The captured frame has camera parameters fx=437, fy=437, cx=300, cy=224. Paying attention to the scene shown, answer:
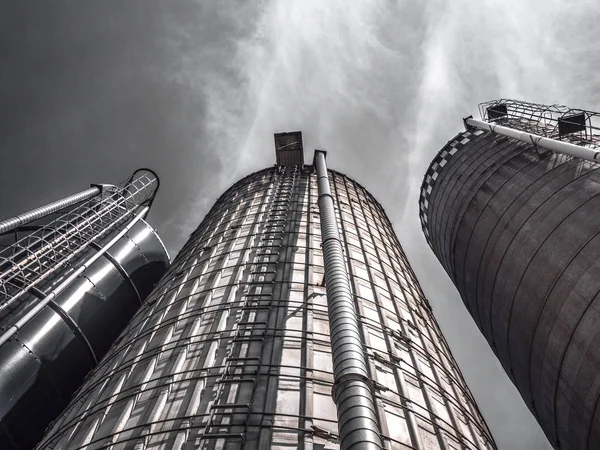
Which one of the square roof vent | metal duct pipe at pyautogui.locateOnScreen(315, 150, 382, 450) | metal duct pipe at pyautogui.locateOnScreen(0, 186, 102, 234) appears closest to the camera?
metal duct pipe at pyautogui.locateOnScreen(315, 150, 382, 450)

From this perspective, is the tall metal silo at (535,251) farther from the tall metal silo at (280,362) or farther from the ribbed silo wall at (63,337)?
the ribbed silo wall at (63,337)

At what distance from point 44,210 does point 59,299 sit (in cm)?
377

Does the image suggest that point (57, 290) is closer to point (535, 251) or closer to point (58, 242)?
point (58, 242)

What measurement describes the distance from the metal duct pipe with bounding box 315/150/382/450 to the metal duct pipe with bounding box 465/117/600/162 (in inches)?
326

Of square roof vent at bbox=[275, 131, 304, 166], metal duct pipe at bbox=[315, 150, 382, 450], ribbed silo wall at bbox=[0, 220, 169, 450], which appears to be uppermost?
square roof vent at bbox=[275, 131, 304, 166]

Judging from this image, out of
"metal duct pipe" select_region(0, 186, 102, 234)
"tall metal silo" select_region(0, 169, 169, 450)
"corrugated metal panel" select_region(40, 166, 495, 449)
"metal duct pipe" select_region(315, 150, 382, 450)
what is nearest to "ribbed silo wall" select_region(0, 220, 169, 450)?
"tall metal silo" select_region(0, 169, 169, 450)

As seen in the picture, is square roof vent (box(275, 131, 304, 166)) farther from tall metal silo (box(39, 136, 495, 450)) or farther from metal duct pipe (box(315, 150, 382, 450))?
metal duct pipe (box(315, 150, 382, 450))

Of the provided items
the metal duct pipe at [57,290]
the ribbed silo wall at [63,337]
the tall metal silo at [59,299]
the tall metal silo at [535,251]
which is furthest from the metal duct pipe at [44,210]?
the tall metal silo at [535,251]

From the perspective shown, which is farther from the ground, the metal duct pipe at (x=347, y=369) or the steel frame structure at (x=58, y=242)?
the steel frame structure at (x=58, y=242)

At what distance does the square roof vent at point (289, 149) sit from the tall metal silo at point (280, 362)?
9830 millimetres

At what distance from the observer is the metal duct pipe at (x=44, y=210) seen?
47.4 ft

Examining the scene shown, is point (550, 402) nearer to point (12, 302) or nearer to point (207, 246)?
point (207, 246)

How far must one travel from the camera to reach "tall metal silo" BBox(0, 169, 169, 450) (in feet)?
40.2

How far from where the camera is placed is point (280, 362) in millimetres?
9500
